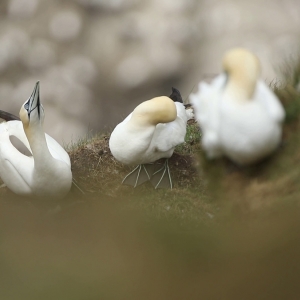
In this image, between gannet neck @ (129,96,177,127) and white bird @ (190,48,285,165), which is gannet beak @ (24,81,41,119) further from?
white bird @ (190,48,285,165)

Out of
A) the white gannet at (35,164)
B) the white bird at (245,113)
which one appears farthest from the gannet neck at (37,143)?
the white bird at (245,113)

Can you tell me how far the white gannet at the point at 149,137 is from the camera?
90 cm

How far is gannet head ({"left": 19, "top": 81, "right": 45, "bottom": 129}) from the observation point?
0.88 meters

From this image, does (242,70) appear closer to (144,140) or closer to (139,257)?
(139,257)

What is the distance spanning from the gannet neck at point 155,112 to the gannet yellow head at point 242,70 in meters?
0.49

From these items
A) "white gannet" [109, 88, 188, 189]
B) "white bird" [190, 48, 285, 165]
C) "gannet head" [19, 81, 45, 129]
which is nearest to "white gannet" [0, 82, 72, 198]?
"gannet head" [19, 81, 45, 129]

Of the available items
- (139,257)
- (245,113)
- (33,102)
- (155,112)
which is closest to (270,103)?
(245,113)

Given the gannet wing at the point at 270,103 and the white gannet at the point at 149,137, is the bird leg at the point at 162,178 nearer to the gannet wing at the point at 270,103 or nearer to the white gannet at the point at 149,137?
the white gannet at the point at 149,137

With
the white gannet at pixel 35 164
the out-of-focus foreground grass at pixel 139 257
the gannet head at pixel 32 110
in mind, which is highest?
the gannet head at pixel 32 110

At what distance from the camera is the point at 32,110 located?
890mm

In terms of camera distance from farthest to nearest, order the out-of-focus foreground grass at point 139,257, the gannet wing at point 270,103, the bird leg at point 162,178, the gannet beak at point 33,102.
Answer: the bird leg at point 162,178, the gannet beak at point 33,102, the gannet wing at point 270,103, the out-of-focus foreground grass at point 139,257

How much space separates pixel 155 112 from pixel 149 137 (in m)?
0.08

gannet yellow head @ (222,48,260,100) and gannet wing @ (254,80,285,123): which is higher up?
gannet yellow head @ (222,48,260,100)

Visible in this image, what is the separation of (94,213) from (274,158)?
0.21 metres
